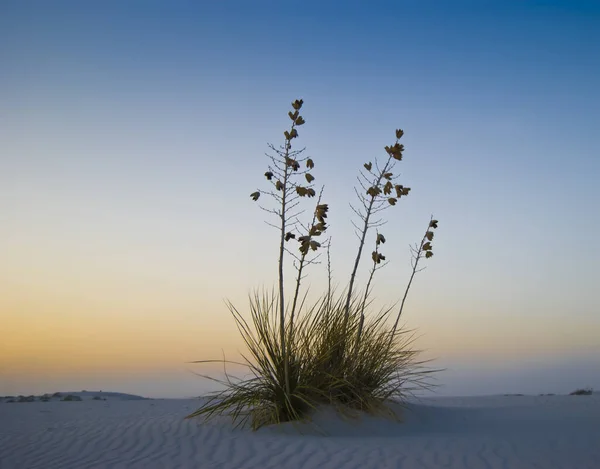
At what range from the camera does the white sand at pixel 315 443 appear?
18.9ft

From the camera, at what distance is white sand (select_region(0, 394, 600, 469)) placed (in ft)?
18.9

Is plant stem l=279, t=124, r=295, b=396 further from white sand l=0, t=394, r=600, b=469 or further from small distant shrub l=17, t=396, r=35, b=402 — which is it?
small distant shrub l=17, t=396, r=35, b=402

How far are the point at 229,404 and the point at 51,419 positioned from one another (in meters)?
3.13

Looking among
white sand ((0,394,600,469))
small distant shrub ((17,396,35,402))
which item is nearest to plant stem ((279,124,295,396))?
white sand ((0,394,600,469))

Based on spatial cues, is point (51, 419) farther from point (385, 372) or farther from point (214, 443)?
point (385, 372)

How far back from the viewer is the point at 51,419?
8.73 m

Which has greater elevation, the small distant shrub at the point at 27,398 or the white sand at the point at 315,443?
the small distant shrub at the point at 27,398

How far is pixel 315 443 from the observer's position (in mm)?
6180

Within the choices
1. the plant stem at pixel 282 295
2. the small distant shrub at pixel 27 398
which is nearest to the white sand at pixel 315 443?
the plant stem at pixel 282 295

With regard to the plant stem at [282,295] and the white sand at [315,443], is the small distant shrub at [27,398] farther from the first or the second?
the plant stem at [282,295]

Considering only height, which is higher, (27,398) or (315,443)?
(27,398)

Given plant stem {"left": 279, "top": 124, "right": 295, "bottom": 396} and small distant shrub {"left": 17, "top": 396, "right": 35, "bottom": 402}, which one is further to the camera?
small distant shrub {"left": 17, "top": 396, "right": 35, "bottom": 402}

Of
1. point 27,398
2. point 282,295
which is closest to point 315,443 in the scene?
point 282,295

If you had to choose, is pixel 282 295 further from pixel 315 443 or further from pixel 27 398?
pixel 27 398
